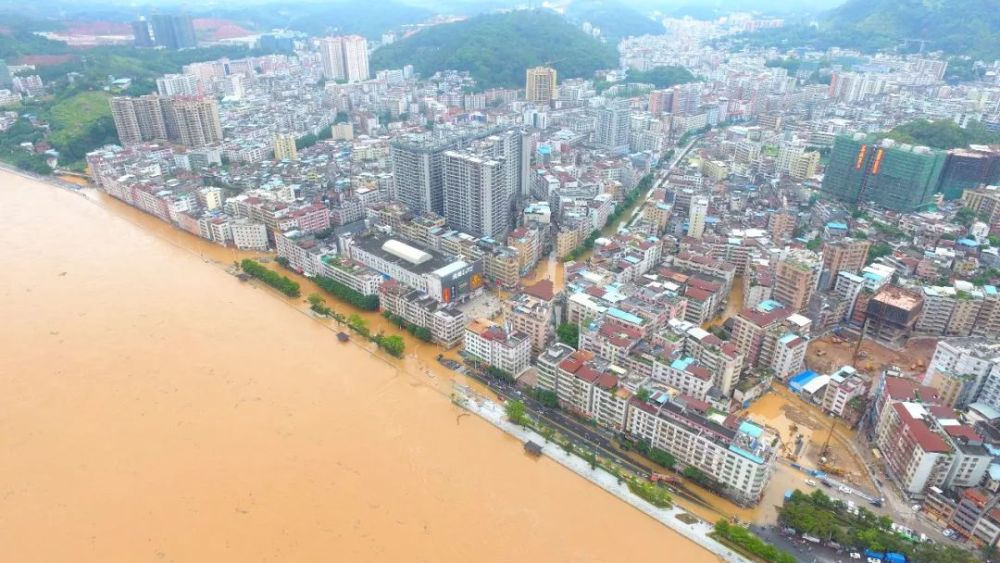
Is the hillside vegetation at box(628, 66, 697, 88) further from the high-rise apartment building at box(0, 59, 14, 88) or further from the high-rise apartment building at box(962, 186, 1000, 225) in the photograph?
the high-rise apartment building at box(0, 59, 14, 88)

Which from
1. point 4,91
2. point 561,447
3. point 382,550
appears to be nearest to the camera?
point 382,550

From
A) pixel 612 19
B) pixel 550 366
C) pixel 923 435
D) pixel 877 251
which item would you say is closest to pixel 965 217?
pixel 877 251

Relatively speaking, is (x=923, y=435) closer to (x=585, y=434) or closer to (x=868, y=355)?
(x=868, y=355)

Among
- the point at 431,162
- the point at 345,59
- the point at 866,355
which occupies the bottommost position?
the point at 866,355

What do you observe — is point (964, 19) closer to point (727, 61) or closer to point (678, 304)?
point (727, 61)

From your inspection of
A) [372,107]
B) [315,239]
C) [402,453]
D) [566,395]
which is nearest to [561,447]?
[566,395]

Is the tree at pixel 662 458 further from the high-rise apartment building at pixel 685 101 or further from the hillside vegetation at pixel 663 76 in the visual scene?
the hillside vegetation at pixel 663 76
